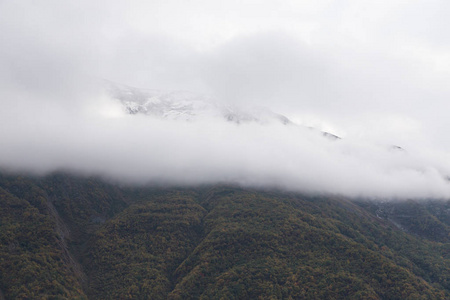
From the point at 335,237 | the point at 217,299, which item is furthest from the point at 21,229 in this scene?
the point at 335,237

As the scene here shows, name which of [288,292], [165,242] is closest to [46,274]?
[165,242]

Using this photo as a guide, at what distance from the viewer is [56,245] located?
16162 centimetres

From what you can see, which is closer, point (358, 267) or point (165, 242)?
point (358, 267)

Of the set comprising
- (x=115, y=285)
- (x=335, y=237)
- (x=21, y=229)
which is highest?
(x=335, y=237)

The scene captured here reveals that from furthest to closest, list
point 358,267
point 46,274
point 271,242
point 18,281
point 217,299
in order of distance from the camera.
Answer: point 271,242 → point 358,267 → point 217,299 → point 46,274 → point 18,281

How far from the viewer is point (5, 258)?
140 m

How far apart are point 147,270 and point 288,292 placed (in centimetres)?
8410

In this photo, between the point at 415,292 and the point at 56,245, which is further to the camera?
the point at 56,245

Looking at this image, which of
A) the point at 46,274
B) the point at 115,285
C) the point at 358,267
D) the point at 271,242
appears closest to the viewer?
the point at 46,274

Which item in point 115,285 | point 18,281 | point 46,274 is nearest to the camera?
point 18,281

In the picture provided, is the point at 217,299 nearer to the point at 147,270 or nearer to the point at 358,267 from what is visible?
the point at 147,270

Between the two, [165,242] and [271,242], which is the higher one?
[271,242]

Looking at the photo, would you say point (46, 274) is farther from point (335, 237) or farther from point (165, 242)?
point (335, 237)

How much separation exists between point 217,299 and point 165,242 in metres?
64.5
